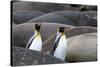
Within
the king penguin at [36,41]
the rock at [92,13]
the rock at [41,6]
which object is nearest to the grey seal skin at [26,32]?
→ the king penguin at [36,41]

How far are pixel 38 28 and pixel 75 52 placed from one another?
45cm

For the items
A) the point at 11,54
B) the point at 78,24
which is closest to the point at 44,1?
the point at 78,24

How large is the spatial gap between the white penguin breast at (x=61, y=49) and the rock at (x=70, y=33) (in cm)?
6

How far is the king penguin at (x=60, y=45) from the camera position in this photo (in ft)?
6.63

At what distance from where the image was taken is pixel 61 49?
204 cm

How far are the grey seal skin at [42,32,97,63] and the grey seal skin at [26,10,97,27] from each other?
0.12m

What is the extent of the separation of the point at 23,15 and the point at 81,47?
67 centimetres

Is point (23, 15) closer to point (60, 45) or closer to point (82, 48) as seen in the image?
point (60, 45)

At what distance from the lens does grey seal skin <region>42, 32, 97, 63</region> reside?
6.73 feet

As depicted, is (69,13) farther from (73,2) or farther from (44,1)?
(44,1)

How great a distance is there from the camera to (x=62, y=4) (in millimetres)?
2059

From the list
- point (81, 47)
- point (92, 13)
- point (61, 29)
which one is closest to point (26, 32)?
point (61, 29)

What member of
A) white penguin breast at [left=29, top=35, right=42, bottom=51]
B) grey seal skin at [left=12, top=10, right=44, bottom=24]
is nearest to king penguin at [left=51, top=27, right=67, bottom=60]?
white penguin breast at [left=29, top=35, right=42, bottom=51]

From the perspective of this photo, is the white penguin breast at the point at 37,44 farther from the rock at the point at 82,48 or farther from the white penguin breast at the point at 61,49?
the rock at the point at 82,48
